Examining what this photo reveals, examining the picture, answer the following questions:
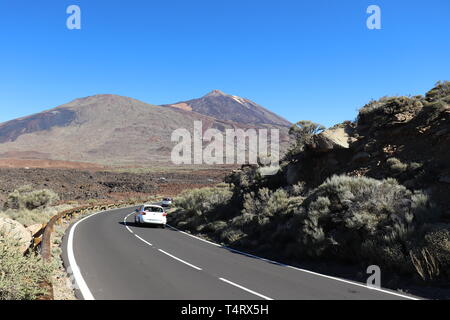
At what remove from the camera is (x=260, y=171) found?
2055cm

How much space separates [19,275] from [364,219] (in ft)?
28.8

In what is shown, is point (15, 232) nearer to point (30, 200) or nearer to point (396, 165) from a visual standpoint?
point (396, 165)

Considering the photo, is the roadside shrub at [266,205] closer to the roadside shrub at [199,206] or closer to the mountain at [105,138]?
the roadside shrub at [199,206]

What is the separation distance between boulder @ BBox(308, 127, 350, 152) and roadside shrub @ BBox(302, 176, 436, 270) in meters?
4.53

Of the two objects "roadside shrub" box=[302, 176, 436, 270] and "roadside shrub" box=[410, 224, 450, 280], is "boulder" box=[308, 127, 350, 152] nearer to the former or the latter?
"roadside shrub" box=[302, 176, 436, 270]

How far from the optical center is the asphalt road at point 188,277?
22.6 feet

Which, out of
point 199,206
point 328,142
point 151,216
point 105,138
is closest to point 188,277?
point 328,142

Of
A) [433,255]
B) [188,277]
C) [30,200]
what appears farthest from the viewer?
[30,200]

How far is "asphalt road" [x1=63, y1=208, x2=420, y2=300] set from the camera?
6.88m

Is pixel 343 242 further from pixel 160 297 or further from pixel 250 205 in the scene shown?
pixel 250 205

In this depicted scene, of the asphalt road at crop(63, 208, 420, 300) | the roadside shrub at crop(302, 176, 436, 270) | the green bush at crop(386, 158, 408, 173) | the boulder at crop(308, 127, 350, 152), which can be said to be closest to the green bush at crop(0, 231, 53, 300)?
the asphalt road at crop(63, 208, 420, 300)

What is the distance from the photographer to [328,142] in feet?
56.0
